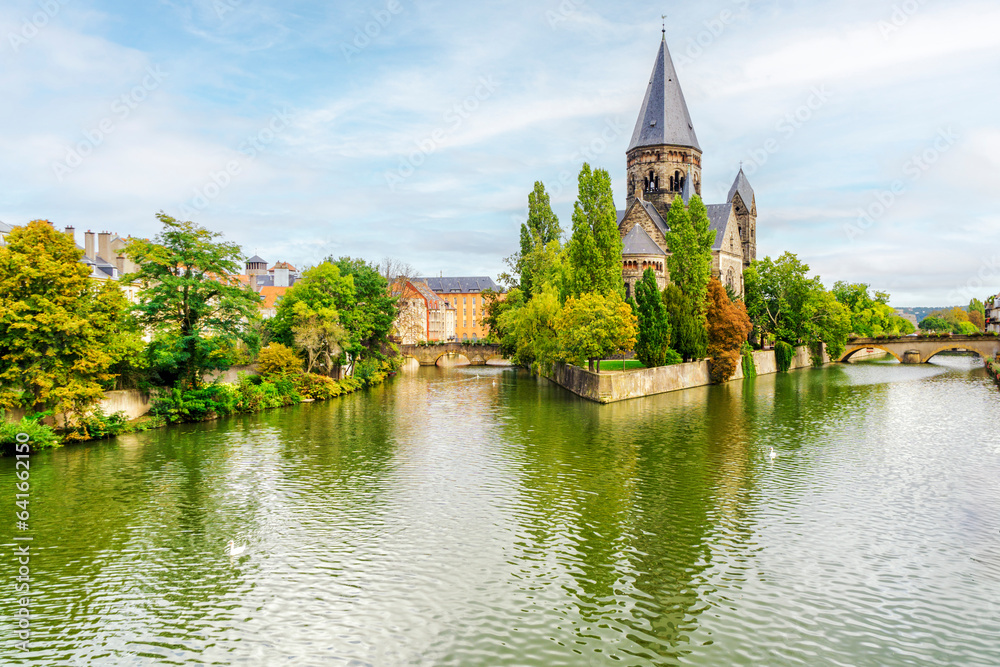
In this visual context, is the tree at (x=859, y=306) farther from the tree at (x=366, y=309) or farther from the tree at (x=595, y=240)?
the tree at (x=366, y=309)

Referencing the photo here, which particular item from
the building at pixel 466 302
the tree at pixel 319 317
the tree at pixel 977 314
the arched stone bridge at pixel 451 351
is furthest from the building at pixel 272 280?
the tree at pixel 977 314

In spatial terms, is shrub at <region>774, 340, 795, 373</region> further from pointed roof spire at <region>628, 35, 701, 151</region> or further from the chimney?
the chimney

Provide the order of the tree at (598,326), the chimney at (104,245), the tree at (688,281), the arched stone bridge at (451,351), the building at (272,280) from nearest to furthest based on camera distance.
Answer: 1. the tree at (598,326)
2. the tree at (688,281)
3. the chimney at (104,245)
4. the arched stone bridge at (451,351)
5. the building at (272,280)

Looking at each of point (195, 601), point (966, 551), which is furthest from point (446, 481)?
Result: point (966, 551)

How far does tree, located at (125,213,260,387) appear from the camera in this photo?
36.9m

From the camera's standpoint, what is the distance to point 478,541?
1872cm

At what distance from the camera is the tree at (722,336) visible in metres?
61.3

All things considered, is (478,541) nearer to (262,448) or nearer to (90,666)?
(90,666)

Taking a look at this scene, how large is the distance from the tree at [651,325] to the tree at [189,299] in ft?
97.3

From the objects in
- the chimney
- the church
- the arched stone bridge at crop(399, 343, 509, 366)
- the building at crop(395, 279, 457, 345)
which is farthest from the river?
the building at crop(395, 279, 457, 345)

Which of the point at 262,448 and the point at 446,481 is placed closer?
the point at 446,481

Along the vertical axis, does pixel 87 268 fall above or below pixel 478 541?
above

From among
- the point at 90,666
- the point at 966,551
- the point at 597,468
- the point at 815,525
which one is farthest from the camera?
the point at 597,468

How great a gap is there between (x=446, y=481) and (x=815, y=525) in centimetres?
1246
